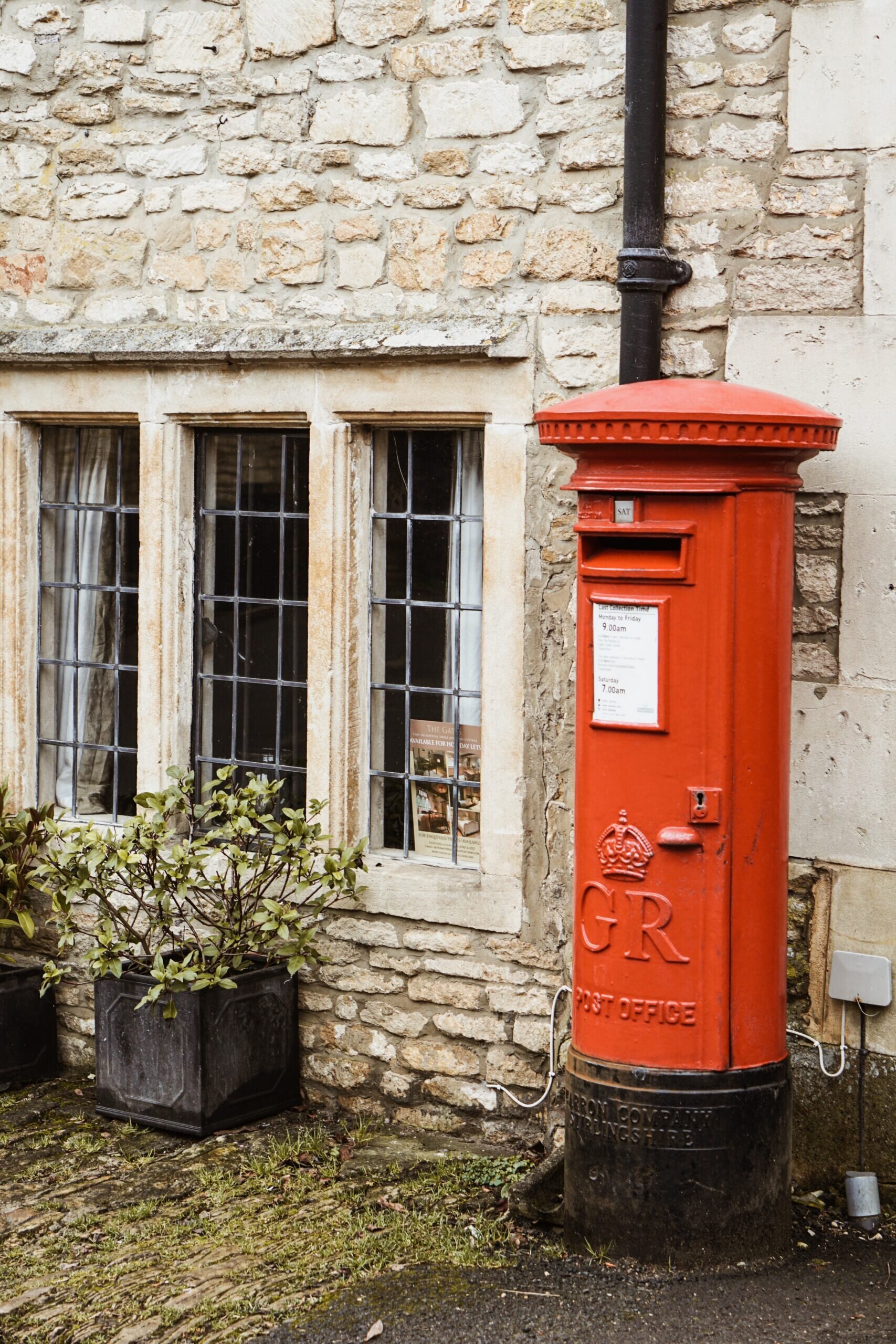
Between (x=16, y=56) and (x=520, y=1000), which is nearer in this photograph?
(x=520, y=1000)

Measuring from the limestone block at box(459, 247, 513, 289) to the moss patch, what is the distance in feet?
9.21

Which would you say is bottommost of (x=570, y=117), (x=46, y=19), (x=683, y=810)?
(x=683, y=810)

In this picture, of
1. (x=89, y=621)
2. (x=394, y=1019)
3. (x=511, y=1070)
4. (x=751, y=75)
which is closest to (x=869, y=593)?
(x=751, y=75)

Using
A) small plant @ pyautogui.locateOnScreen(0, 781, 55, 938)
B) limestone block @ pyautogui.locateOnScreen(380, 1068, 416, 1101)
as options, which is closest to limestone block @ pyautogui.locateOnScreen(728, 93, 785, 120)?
limestone block @ pyautogui.locateOnScreen(380, 1068, 416, 1101)

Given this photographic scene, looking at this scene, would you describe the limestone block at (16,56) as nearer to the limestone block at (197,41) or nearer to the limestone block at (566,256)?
the limestone block at (197,41)

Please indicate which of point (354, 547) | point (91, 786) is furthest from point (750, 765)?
point (91, 786)

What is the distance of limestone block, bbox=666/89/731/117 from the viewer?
15.6 ft

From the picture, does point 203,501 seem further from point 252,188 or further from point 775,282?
point 775,282

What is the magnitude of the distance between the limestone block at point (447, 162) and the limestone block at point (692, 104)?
0.73 metres

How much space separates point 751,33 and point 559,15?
2.14ft

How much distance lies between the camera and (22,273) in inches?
245

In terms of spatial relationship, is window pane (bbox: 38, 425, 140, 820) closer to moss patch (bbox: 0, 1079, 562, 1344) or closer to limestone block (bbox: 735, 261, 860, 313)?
moss patch (bbox: 0, 1079, 562, 1344)

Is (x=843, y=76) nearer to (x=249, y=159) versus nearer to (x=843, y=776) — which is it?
(x=843, y=776)

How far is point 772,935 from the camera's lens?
14.0 feet
